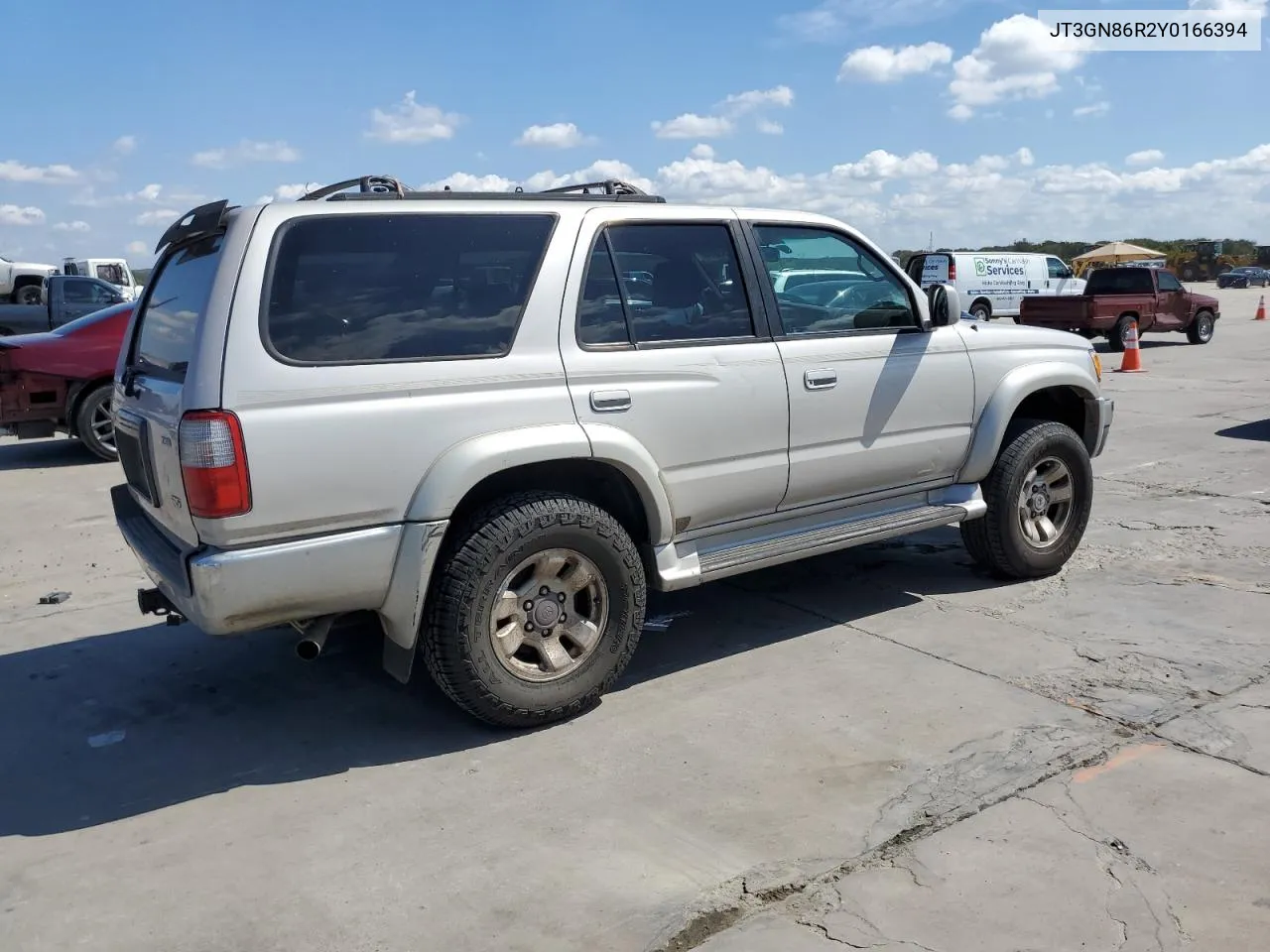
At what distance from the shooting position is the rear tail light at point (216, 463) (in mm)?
3365

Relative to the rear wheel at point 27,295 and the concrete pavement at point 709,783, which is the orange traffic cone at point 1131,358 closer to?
the concrete pavement at point 709,783

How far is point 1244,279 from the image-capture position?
58.8 meters

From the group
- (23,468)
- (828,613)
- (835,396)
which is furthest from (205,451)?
(23,468)

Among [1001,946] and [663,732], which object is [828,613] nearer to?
[663,732]

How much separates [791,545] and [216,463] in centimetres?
244

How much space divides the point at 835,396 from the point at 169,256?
9.51ft

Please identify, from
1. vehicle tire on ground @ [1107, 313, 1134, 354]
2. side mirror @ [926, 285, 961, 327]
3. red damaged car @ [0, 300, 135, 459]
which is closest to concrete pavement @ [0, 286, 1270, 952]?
side mirror @ [926, 285, 961, 327]

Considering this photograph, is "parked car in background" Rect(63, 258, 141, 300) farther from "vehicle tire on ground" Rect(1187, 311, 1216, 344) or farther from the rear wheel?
"vehicle tire on ground" Rect(1187, 311, 1216, 344)

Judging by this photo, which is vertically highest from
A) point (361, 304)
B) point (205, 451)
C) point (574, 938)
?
point (361, 304)

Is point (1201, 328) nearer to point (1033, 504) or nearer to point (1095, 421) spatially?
point (1095, 421)

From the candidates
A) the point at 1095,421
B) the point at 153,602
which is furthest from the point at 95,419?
the point at 1095,421

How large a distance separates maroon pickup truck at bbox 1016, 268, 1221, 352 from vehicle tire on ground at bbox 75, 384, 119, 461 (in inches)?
615

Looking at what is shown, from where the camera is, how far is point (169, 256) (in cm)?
443

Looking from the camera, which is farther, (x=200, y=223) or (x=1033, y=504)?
(x=1033, y=504)
